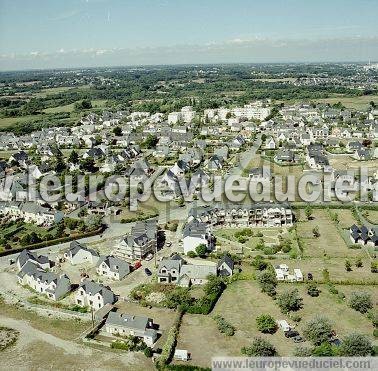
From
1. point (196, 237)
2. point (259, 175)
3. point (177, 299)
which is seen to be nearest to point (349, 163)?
point (259, 175)

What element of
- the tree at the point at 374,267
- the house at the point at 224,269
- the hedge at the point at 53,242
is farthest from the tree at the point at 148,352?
the hedge at the point at 53,242

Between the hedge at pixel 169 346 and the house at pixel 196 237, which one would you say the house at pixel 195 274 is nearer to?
the house at pixel 196 237

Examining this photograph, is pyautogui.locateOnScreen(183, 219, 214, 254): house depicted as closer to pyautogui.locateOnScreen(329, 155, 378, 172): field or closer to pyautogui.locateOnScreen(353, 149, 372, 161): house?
pyautogui.locateOnScreen(329, 155, 378, 172): field

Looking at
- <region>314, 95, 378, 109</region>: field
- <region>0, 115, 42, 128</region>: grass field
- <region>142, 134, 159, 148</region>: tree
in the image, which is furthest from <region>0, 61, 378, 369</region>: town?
<region>314, 95, 378, 109</region>: field

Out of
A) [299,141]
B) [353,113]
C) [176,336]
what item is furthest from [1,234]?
[353,113]

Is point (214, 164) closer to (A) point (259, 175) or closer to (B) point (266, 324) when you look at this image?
(A) point (259, 175)

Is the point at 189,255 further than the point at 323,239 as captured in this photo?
No

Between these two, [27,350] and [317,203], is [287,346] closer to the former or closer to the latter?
[27,350]
